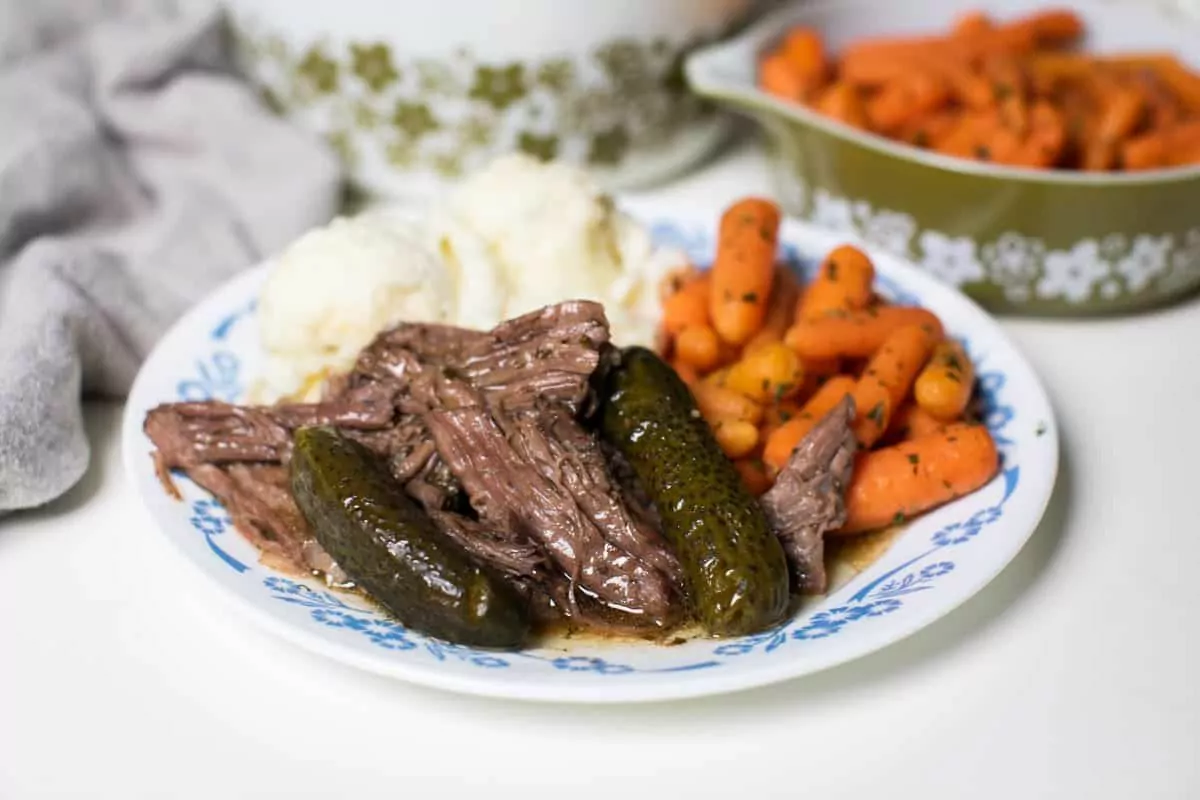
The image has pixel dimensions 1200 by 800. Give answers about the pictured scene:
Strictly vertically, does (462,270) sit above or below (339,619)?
above

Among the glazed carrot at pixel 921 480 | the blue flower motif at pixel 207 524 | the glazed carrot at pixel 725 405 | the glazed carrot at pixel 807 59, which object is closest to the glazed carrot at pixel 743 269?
the glazed carrot at pixel 725 405

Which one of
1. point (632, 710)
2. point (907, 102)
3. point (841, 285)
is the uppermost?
point (907, 102)

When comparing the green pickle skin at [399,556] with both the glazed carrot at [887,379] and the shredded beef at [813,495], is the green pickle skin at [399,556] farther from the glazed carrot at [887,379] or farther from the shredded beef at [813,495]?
the glazed carrot at [887,379]

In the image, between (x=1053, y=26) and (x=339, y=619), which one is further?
(x=1053, y=26)

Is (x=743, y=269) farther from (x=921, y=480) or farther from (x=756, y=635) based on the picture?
(x=756, y=635)

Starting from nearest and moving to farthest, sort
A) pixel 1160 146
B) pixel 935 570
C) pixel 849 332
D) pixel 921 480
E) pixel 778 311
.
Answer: pixel 935 570 < pixel 921 480 < pixel 849 332 < pixel 778 311 < pixel 1160 146

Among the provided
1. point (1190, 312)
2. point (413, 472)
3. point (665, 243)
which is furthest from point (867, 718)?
point (1190, 312)

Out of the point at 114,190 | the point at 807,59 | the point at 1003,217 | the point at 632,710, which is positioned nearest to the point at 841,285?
the point at 1003,217

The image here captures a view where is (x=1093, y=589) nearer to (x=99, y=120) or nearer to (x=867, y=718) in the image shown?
(x=867, y=718)
